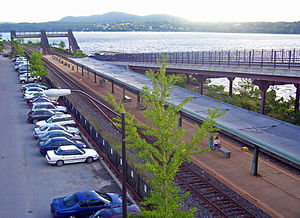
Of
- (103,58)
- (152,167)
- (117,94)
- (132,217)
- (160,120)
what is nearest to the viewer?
(152,167)

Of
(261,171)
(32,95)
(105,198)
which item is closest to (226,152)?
(261,171)

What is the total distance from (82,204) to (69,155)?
6875mm

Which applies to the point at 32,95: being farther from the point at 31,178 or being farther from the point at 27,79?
the point at 31,178

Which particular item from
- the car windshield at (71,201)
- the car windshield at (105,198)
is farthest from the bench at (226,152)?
the car windshield at (71,201)

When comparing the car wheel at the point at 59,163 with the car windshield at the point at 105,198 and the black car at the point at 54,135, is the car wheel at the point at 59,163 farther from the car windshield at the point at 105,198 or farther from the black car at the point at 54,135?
the car windshield at the point at 105,198

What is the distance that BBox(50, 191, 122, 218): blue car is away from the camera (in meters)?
14.5

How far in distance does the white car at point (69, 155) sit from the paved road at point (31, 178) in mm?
322

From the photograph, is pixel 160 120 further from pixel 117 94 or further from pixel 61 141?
pixel 117 94

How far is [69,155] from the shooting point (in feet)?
69.8

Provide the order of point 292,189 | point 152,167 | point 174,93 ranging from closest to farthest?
1. point 152,167
2. point 292,189
3. point 174,93

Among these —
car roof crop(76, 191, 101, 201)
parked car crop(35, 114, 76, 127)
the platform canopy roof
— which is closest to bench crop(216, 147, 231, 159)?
the platform canopy roof

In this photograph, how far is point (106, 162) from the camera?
71.5 feet

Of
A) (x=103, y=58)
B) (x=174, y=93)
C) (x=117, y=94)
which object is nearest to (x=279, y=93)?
(x=103, y=58)

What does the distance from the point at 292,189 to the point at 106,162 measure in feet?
36.4
